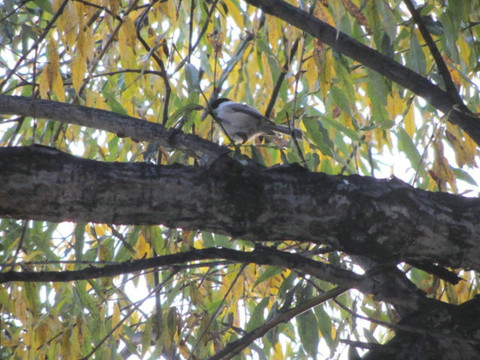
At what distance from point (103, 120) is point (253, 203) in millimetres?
530

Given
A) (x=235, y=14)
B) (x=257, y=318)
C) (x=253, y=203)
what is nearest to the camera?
(x=253, y=203)

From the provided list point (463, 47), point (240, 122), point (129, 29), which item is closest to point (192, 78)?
point (129, 29)

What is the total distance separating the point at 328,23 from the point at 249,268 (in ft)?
2.41

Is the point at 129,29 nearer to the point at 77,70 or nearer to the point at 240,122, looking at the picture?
the point at 77,70

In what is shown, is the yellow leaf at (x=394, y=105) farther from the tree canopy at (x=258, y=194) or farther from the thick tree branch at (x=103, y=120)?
the thick tree branch at (x=103, y=120)

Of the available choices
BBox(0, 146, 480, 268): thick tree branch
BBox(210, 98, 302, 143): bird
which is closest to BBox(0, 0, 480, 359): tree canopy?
BBox(0, 146, 480, 268): thick tree branch

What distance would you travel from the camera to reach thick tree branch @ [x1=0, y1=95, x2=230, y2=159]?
1463 mm

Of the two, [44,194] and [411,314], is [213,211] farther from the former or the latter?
[411,314]

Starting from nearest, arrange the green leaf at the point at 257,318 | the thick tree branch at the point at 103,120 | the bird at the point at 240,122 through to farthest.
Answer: the thick tree branch at the point at 103,120, the green leaf at the point at 257,318, the bird at the point at 240,122

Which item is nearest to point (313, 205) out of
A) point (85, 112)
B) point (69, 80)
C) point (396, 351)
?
point (396, 351)

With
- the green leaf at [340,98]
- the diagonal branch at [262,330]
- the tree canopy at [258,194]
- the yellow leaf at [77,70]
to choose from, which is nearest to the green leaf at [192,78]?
the tree canopy at [258,194]

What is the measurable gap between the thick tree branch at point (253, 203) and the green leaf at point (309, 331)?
1.42 feet

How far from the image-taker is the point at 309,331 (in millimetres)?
1571

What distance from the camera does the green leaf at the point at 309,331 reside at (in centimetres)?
157
